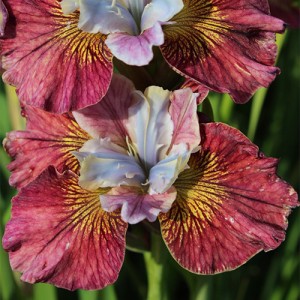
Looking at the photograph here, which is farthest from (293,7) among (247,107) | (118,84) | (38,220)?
(38,220)

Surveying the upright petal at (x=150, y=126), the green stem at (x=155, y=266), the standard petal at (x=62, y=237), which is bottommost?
the green stem at (x=155, y=266)

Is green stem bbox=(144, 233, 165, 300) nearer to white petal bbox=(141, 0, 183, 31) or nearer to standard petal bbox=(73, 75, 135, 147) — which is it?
standard petal bbox=(73, 75, 135, 147)

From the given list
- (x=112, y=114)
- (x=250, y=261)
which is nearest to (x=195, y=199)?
(x=112, y=114)

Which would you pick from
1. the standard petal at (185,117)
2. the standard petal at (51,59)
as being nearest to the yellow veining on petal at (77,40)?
the standard petal at (51,59)

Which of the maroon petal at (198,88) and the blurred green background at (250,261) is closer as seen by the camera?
the maroon petal at (198,88)

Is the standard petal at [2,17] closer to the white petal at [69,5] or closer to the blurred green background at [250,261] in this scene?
the white petal at [69,5]

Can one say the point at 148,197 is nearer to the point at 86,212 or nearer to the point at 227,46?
the point at 86,212
